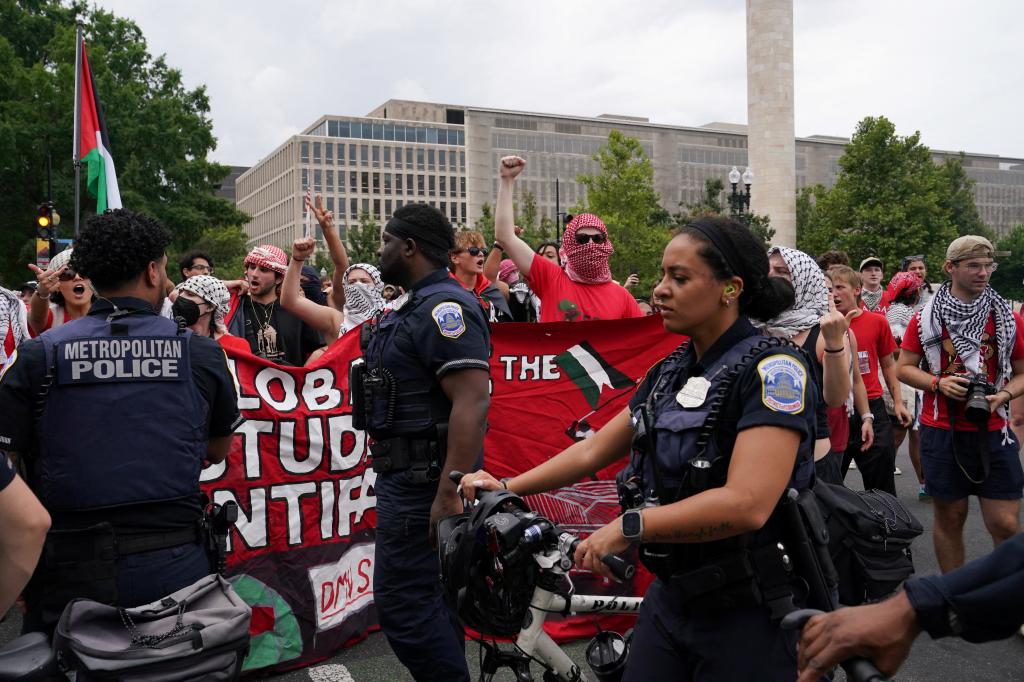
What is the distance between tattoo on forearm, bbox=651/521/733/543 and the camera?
2.26 metres

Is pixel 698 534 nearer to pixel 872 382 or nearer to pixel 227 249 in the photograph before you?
pixel 872 382

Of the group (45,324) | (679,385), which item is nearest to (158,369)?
(679,385)

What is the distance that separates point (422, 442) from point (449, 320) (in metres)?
0.51

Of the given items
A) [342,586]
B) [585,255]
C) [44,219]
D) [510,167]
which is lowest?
[342,586]

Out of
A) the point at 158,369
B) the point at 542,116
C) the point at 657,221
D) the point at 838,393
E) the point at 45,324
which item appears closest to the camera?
the point at 158,369

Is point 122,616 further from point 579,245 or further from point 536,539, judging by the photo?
point 579,245

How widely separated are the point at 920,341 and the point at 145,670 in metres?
4.70

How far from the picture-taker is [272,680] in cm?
460

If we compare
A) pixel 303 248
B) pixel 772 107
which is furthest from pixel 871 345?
pixel 772 107

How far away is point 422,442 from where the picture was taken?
3.64 meters

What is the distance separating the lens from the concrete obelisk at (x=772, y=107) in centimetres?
5175

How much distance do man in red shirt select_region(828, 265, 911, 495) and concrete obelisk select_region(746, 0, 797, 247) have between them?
4658cm

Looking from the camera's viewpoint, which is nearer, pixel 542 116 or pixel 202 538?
pixel 202 538

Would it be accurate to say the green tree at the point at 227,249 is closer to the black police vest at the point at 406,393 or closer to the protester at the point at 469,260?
the protester at the point at 469,260
